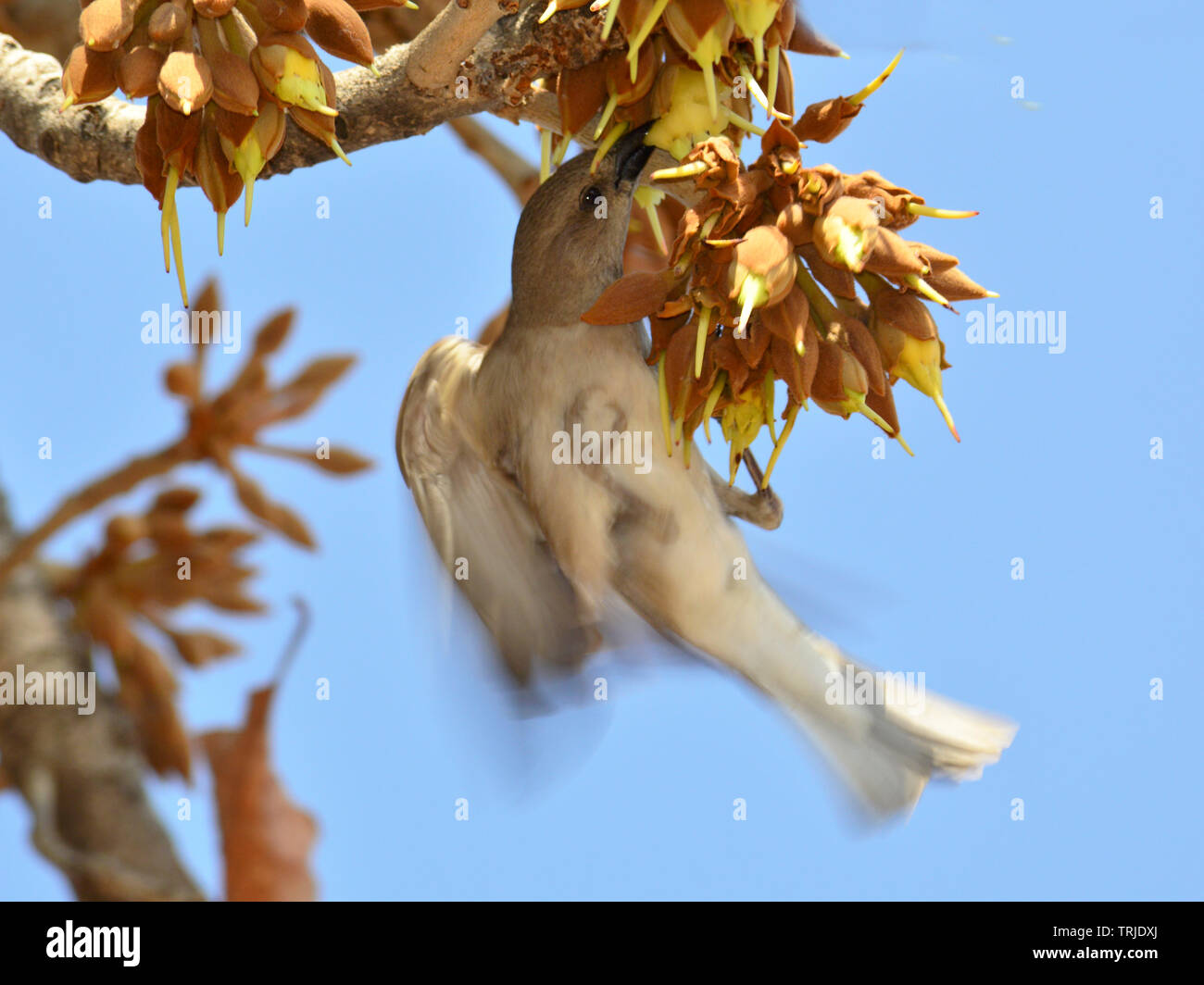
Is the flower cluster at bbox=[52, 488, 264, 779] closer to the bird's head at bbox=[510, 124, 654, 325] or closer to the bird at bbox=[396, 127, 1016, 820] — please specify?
the bird at bbox=[396, 127, 1016, 820]

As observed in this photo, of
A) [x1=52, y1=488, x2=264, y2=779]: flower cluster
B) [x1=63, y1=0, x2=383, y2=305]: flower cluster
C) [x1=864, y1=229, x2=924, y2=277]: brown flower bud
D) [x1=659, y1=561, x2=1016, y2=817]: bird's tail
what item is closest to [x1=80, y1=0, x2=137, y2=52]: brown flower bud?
[x1=63, y1=0, x2=383, y2=305]: flower cluster

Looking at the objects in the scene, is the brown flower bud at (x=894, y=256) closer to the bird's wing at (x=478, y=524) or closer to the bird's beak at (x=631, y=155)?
the bird's beak at (x=631, y=155)

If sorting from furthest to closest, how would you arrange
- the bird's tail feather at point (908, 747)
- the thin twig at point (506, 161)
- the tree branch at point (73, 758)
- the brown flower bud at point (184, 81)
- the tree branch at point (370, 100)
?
the tree branch at point (73, 758) → the thin twig at point (506, 161) → the bird's tail feather at point (908, 747) → the tree branch at point (370, 100) → the brown flower bud at point (184, 81)

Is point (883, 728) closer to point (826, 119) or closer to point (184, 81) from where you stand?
point (826, 119)

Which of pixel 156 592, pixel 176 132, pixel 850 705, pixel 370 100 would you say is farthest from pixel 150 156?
pixel 156 592

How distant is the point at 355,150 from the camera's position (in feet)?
2.52

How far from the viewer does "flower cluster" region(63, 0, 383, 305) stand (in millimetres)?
584

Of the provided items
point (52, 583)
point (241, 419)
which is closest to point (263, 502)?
point (241, 419)

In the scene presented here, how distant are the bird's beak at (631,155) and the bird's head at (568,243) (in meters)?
0.05

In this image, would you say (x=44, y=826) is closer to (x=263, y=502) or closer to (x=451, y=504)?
(x=263, y=502)

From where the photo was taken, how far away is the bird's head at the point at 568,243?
90cm

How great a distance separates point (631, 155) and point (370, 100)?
0.17 m

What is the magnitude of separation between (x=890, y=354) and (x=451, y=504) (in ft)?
1.52

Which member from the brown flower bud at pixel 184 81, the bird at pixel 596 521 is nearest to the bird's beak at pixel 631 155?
the bird at pixel 596 521
